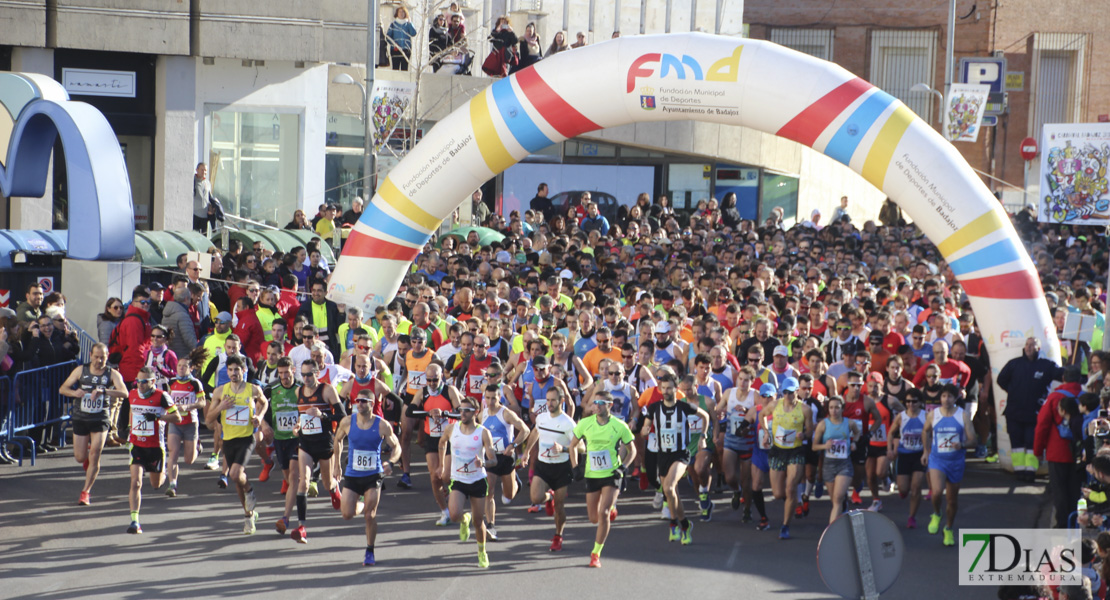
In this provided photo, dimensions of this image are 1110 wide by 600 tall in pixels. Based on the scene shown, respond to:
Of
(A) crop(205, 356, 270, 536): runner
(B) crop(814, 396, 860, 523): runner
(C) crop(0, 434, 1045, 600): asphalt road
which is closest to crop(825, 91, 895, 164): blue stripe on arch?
(B) crop(814, 396, 860, 523): runner

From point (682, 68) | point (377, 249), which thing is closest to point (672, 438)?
point (682, 68)

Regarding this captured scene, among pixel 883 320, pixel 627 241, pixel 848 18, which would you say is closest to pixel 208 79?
pixel 627 241

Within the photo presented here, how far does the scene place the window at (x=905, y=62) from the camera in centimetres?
4138

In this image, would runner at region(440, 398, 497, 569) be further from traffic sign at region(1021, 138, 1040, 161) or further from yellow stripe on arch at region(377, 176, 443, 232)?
traffic sign at region(1021, 138, 1040, 161)

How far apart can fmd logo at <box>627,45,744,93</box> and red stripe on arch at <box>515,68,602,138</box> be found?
2.60 feet

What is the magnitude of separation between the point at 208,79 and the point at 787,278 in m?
12.8

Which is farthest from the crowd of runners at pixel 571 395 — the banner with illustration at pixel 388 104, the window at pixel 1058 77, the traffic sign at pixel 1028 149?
the window at pixel 1058 77

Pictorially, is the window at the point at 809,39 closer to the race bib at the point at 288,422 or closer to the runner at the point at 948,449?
the runner at the point at 948,449

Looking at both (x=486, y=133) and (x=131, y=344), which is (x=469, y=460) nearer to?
(x=486, y=133)

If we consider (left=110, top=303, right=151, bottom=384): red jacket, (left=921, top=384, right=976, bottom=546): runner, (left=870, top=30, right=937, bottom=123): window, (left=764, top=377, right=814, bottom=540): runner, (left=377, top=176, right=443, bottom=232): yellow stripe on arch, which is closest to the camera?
(left=921, top=384, right=976, bottom=546): runner

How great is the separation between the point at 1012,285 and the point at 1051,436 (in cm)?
Result: 212

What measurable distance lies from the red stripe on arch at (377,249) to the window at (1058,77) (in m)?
30.1

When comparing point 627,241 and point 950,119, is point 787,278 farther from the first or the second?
point 950,119

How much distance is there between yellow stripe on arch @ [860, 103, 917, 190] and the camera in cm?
1405
